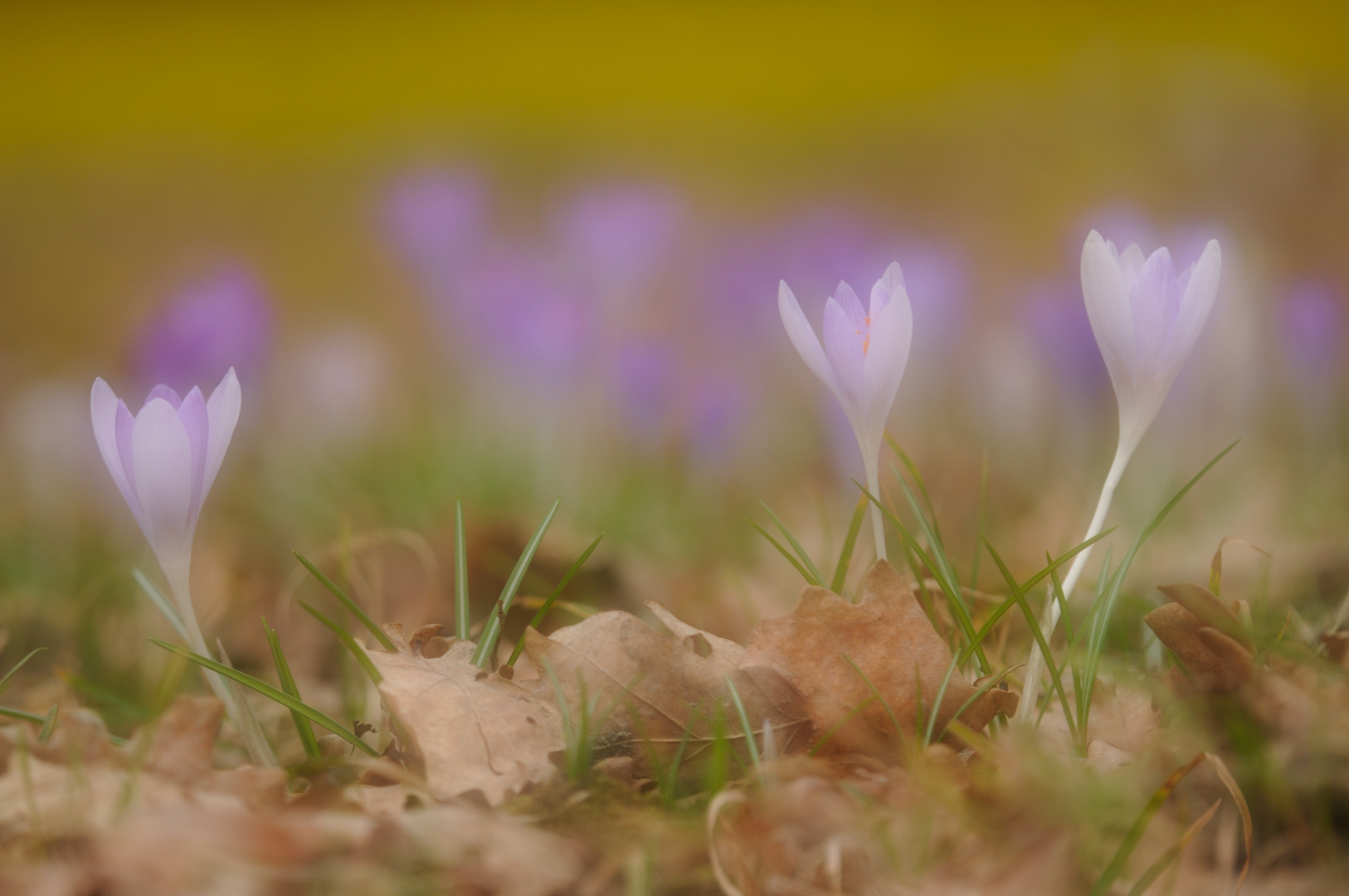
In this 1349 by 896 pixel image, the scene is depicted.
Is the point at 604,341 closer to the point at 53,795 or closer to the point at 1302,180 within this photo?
the point at 53,795

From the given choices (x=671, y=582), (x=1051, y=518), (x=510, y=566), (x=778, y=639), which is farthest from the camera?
(x=1051, y=518)

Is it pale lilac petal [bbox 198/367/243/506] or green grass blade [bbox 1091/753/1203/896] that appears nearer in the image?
green grass blade [bbox 1091/753/1203/896]

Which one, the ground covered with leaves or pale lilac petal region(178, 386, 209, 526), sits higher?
pale lilac petal region(178, 386, 209, 526)

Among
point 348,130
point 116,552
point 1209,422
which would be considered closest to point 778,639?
point 116,552

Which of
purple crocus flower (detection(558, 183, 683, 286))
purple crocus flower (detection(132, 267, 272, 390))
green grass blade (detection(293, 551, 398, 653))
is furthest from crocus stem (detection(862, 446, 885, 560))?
purple crocus flower (detection(558, 183, 683, 286))

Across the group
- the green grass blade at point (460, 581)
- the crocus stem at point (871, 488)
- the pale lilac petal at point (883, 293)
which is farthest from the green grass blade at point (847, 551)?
the green grass blade at point (460, 581)

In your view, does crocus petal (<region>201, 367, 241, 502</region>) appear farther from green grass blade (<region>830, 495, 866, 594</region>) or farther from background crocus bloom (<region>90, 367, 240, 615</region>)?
green grass blade (<region>830, 495, 866, 594</region>)
